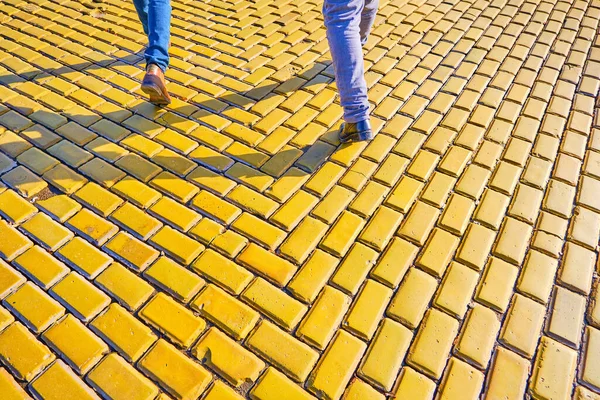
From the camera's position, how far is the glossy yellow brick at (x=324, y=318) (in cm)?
141

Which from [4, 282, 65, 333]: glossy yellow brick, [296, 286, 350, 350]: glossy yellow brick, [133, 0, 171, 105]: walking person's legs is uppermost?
[133, 0, 171, 105]: walking person's legs

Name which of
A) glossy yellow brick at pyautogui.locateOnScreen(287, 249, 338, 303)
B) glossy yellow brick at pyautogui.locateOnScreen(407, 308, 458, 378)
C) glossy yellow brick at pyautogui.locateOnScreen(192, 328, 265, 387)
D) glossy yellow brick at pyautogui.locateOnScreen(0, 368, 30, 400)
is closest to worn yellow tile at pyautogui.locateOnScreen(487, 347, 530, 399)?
glossy yellow brick at pyautogui.locateOnScreen(407, 308, 458, 378)

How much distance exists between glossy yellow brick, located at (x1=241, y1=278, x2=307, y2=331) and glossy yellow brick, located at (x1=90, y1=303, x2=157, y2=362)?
0.37m

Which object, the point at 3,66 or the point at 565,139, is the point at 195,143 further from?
the point at 565,139

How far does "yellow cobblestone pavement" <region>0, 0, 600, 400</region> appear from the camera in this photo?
1.34m

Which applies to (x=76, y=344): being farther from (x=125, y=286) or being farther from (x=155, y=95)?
(x=155, y=95)

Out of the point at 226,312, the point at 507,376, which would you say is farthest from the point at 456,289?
the point at 226,312

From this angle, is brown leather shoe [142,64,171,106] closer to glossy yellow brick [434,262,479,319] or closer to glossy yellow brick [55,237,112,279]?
glossy yellow brick [55,237,112,279]

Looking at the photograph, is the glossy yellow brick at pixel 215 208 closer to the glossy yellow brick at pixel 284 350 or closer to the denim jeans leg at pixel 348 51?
the glossy yellow brick at pixel 284 350

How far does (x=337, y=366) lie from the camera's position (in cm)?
134

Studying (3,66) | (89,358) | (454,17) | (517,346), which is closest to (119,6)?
(3,66)

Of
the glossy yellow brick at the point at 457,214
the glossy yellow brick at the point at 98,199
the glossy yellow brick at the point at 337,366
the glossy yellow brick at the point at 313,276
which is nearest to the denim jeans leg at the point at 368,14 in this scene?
the glossy yellow brick at the point at 457,214

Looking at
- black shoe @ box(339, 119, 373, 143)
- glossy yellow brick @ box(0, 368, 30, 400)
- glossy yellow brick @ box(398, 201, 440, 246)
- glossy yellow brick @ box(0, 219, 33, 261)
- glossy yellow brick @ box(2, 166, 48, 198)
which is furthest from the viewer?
black shoe @ box(339, 119, 373, 143)

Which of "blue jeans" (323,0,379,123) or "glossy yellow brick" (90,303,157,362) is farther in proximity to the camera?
"blue jeans" (323,0,379,123)
